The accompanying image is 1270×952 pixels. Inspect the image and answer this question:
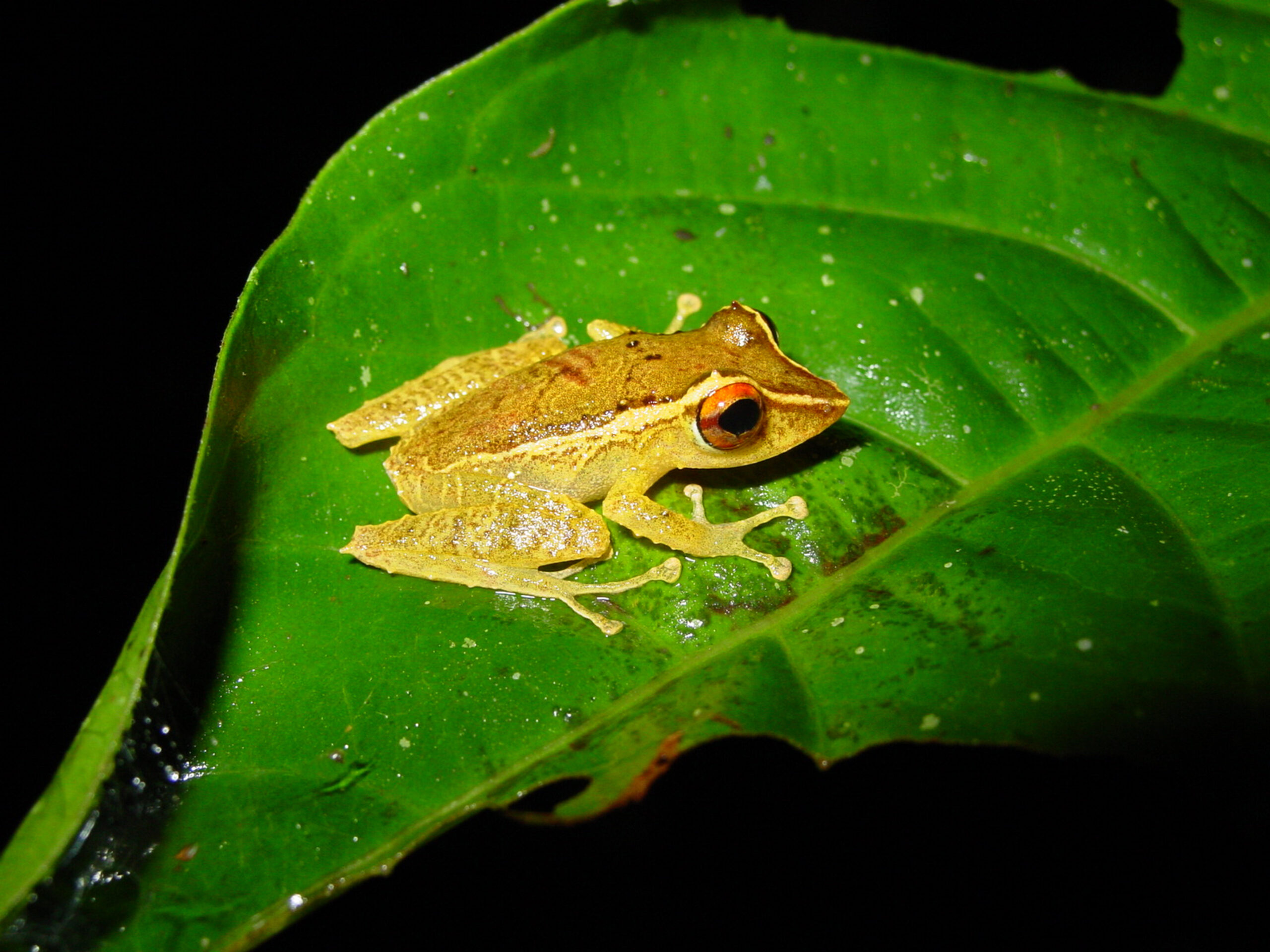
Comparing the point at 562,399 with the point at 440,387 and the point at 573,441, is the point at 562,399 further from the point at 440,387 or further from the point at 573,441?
the point at 440,387

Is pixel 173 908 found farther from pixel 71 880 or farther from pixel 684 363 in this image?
pixel 684 363

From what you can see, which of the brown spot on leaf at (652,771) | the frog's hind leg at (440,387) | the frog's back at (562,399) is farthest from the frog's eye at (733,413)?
the brown spot on leaf at (652,771)

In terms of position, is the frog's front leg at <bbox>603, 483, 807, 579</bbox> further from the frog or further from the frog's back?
the frog's back

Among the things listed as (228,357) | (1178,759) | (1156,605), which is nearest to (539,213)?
(228,357)

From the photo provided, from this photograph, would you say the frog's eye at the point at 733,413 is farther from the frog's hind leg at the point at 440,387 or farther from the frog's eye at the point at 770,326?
the frog's hind leg at the point at 440,387

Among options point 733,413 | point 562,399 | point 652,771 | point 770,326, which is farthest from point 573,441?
point 652,771

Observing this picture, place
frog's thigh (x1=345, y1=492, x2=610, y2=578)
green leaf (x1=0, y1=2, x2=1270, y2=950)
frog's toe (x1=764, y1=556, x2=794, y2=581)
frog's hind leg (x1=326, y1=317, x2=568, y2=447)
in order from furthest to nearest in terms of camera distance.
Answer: frog's hind leg (x1=326, y1=317, x2=568, y2=447), frog's thigh (x1=345, y1=492, x2=610, y2=578), frog's toe (x1=764, y1=556, x2=794, y2=581), green leaf (x1=0, y1=2, x2=1270, y2=950)

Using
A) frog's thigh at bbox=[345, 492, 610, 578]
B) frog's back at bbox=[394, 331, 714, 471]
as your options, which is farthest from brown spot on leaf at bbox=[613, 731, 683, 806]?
frog's back at bbox=[394, 331, 714, 471]
